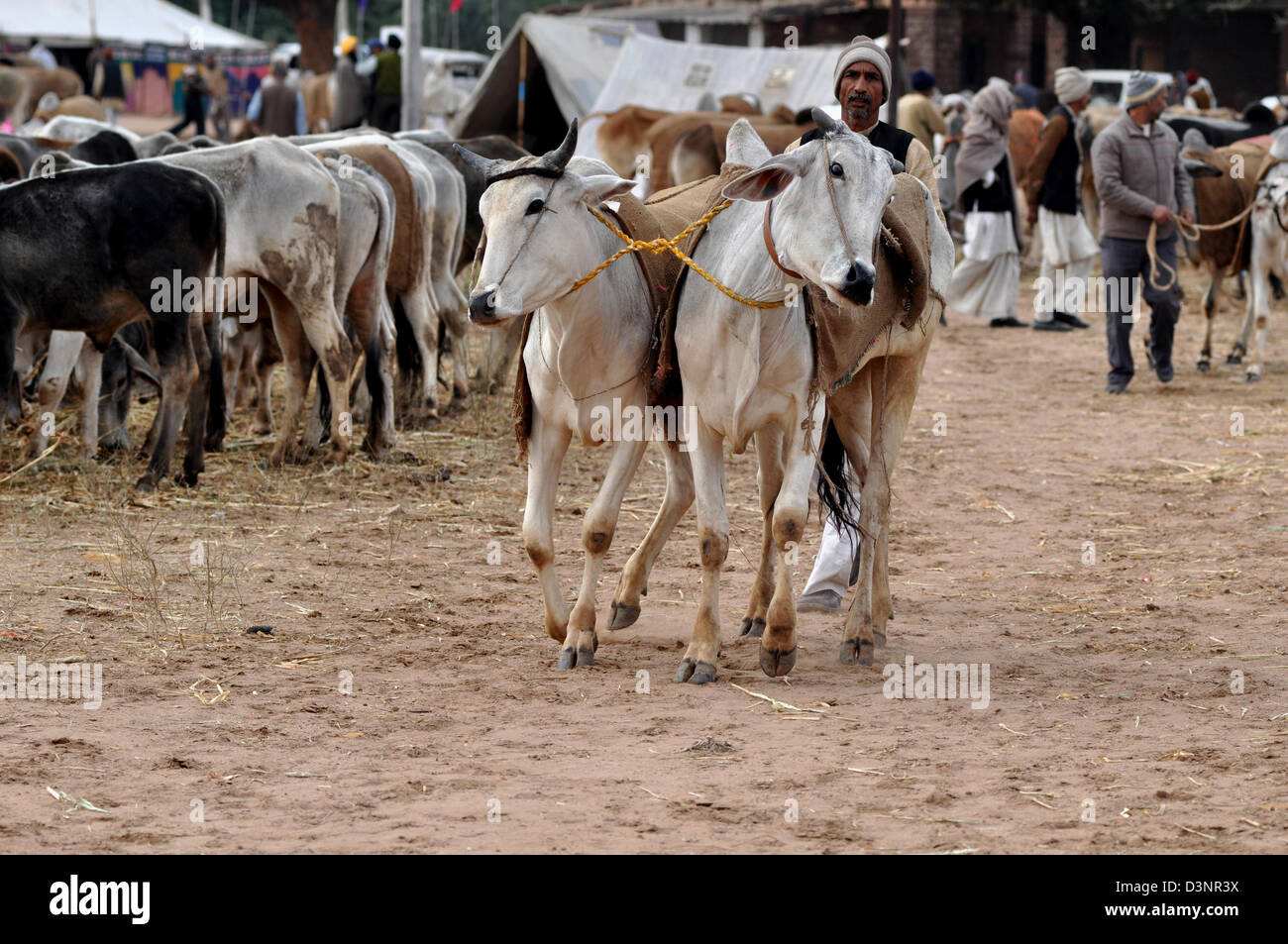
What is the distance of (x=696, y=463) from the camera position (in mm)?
5961

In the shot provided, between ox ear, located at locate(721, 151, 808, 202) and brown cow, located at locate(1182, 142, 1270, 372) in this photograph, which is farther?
brown cow, located at locate(1182, 142, 1270, 372)

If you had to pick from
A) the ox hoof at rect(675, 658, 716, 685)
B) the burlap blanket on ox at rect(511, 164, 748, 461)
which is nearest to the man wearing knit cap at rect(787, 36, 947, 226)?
the burlap blanket on ox at rect(511, 164, 748, 461)

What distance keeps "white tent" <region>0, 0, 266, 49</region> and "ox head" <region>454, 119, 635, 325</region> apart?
27.4 m

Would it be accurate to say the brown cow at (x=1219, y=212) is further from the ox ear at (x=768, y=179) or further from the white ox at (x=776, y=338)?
the ox ear at (x=768, y=179)

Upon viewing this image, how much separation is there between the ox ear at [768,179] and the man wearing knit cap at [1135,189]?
23.9ft

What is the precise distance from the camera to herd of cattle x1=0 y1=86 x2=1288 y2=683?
5645 millimetres

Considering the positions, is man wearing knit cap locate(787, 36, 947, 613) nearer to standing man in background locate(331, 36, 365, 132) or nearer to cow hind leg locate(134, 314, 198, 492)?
cow hind leg locate(134, 314, 198, 492)

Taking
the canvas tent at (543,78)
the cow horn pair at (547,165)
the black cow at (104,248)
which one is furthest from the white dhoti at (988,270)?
the cow horn pair at (547,165)

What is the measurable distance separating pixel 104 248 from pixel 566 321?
364 cm

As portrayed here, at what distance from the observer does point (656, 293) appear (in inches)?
242

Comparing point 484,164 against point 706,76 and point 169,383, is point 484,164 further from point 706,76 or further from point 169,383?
point 706,76

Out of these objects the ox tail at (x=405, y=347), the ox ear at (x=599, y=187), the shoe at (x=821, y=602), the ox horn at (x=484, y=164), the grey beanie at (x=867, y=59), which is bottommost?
the shoe at (x=821, y=602)

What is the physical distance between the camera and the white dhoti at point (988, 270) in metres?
16.0

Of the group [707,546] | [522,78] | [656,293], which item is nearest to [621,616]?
[707,546]
